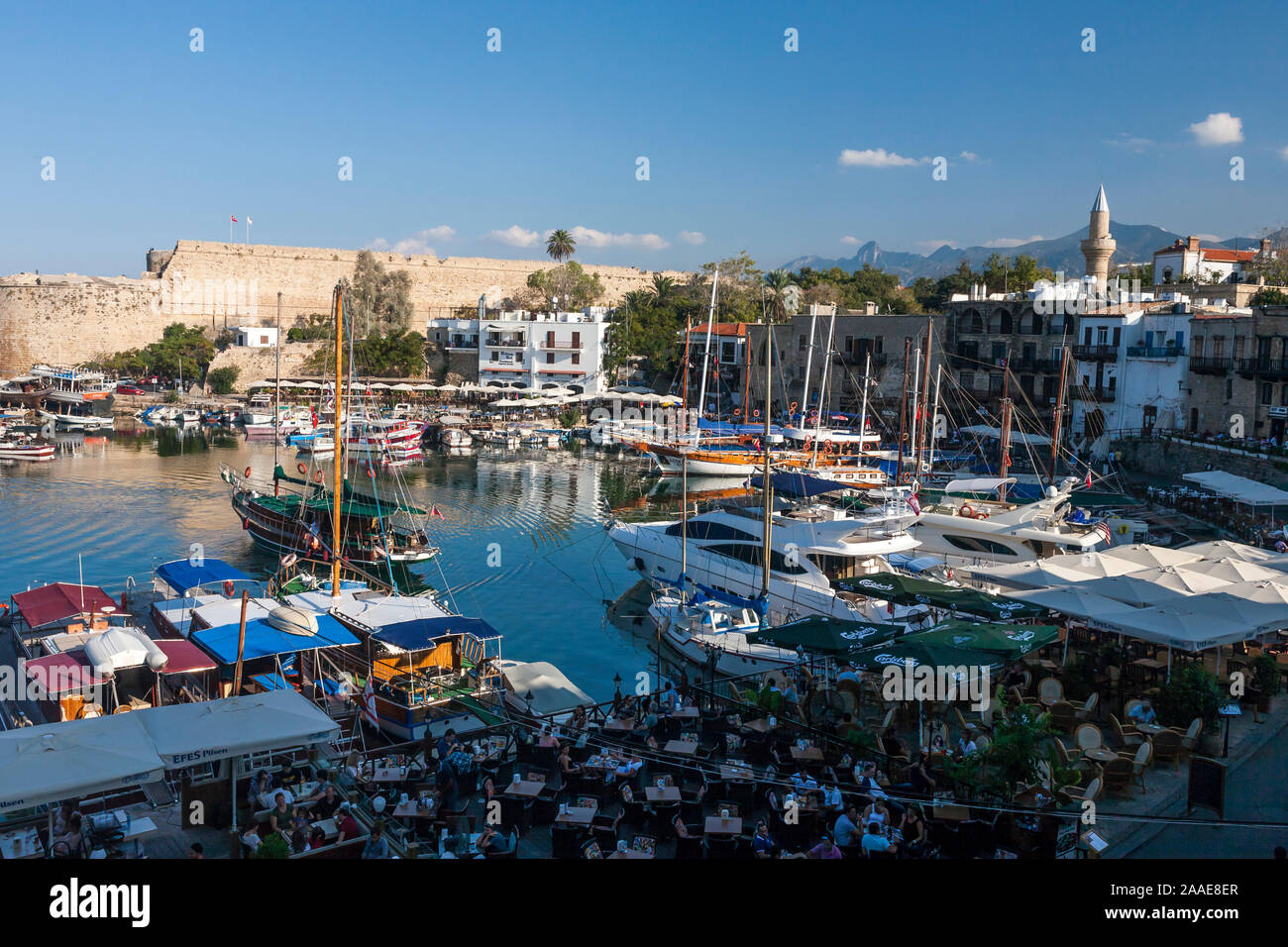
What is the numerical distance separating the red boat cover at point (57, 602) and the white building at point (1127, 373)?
35.5m

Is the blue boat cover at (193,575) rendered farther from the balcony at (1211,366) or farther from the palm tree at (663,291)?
the palm tree at (663,291)

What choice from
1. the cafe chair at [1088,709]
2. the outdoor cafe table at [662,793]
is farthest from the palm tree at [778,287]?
the outdoor cafe table at [662,793]

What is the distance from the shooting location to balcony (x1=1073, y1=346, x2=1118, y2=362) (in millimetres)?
43406

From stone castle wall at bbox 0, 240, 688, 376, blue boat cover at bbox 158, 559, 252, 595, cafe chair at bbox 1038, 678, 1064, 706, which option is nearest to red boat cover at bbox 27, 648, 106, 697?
blue boat cover at bbox 158, 559, 252, 595

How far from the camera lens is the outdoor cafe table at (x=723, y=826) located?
9.49 meters

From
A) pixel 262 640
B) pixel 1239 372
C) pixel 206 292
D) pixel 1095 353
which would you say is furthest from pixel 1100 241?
pixel 206 292

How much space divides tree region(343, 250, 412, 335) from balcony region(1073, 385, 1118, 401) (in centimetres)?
4606

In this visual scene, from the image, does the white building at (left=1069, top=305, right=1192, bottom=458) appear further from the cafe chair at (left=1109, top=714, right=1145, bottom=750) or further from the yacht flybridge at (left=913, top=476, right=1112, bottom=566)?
the cafe chair at (left=1109, top=714, right=1145, bottom=750)

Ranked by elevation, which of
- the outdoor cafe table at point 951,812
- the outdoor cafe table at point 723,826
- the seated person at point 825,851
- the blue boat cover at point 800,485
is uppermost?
the blue boat cover at point 800,485

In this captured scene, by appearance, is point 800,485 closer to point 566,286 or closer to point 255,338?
point 255,338

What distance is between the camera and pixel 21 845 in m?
8.73

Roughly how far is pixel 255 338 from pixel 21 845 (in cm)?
6429
